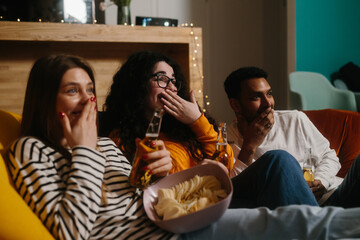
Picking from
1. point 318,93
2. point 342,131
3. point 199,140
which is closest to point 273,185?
point 199,140

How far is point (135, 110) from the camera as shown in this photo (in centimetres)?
183

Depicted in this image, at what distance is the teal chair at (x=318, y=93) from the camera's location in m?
3.47

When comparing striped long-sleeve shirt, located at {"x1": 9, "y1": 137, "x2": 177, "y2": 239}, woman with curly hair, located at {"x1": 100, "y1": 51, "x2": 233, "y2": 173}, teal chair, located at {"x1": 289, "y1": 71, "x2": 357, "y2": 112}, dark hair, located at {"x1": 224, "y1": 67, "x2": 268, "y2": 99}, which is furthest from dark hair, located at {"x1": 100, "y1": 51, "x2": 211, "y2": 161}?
teal chair, located at {"x1": 289, "y1": 71, "x2": 357, "y2": 112}

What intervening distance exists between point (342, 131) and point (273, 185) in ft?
3.46

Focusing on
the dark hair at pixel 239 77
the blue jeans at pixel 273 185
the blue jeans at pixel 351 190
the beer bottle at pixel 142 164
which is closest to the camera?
the beer bottle at pixel 142 164

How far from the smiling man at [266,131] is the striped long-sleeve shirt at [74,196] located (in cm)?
76

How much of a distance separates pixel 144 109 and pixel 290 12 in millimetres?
2514

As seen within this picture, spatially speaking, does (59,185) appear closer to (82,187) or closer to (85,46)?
(82,187)

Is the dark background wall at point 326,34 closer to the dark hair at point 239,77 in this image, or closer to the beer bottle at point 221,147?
the dark hair at point 239,77

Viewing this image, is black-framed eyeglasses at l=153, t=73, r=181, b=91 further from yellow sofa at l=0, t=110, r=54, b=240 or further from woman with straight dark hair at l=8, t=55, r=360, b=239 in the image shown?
yellow sofa at l=0, t=110, r=54, b=240

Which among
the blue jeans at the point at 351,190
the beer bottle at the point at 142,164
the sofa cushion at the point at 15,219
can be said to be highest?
the beer bottle at the point at 142,164

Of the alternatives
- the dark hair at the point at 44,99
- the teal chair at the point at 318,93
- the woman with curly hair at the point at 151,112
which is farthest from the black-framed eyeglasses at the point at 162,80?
the teal chair at the point at 318,93

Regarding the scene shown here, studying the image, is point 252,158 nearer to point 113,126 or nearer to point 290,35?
point 113,126

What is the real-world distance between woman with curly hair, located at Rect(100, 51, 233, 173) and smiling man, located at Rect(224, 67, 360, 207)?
0.66ft
